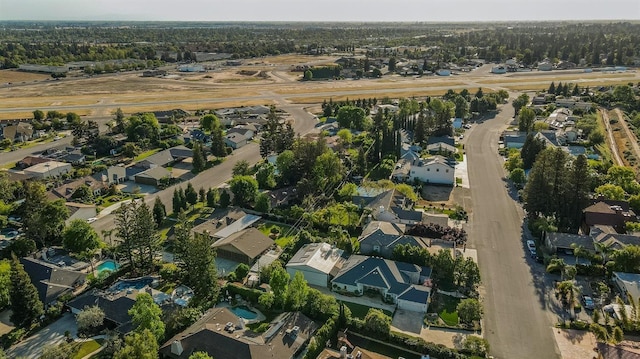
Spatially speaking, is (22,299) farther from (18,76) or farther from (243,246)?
(18,76)

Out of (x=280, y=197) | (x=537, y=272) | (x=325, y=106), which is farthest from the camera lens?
(x=325, y=106)

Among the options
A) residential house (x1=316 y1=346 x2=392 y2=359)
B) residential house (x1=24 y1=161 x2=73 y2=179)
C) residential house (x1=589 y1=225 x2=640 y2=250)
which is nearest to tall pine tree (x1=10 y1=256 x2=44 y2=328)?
residential house (x1=316 y1=346 x2=392 y2=359)

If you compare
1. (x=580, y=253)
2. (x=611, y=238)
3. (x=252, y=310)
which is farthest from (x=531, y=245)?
(x=252, y=310)

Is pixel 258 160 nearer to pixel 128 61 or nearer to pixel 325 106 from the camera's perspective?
pixel 325 106

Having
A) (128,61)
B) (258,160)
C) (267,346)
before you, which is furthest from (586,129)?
(128,61)

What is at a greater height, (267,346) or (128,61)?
(128,61)

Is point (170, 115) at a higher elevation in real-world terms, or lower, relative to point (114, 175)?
higher

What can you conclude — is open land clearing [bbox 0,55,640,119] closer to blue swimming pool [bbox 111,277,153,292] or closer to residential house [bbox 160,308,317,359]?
blue swimming pool [bbox 111,277,153,292]
